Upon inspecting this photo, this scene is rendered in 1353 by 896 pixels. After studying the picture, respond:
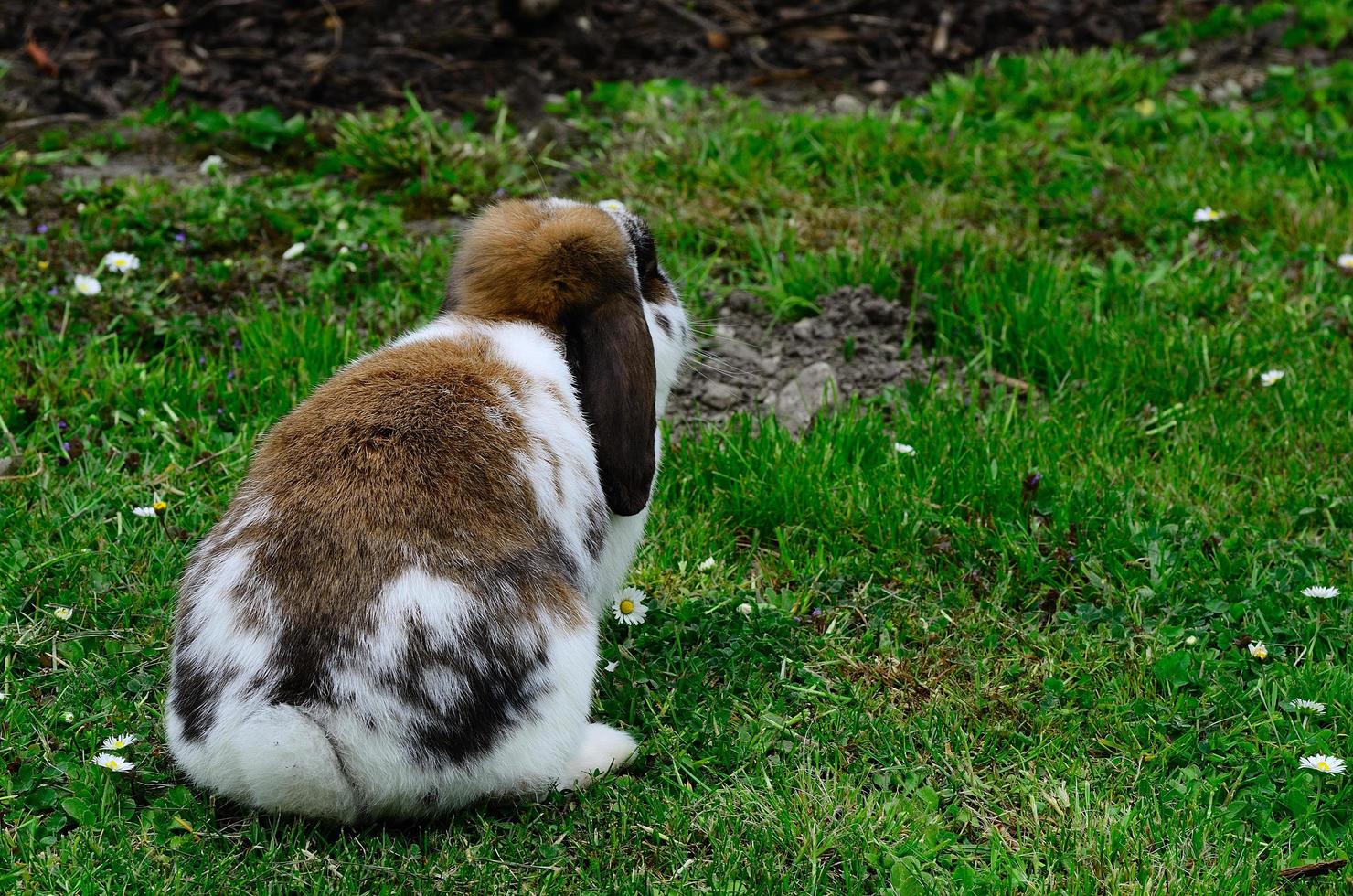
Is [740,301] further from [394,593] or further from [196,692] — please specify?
[196,692]

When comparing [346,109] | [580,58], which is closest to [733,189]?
[580,58]

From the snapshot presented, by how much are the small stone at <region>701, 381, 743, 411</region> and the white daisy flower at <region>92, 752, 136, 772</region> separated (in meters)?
2.43

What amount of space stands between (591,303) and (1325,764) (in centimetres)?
204

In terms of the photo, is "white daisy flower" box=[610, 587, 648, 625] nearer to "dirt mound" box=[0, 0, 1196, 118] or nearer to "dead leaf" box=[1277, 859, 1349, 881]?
"dead leaf" box=[1277, 859, 1349, 881]

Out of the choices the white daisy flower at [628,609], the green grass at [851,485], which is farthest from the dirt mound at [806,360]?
→ the white daisy flower at [628,609]

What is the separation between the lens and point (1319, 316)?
17.0 feet

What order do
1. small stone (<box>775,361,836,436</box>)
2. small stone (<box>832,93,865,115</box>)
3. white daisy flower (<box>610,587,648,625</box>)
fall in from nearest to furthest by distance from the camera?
white daisy flower (<box>610,587,648,625</box>) < small stone (<box>775,361,836,436</box>) < small stone (<box>832,93,865,115</box>)

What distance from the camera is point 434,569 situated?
111 inches

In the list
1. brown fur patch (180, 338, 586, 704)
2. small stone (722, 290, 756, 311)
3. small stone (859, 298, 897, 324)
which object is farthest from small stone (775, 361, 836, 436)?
brown fur patch (180, 338, 586, 704)

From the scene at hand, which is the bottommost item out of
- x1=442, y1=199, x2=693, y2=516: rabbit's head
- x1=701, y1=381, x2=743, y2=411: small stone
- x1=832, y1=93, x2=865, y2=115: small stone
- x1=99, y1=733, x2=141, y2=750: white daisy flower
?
x1=701, y1=381, x2=743, y2=411: small stone

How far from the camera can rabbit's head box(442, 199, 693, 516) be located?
3.25 metres

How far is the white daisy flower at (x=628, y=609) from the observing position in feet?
12.3

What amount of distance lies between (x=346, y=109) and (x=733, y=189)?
1866 mm

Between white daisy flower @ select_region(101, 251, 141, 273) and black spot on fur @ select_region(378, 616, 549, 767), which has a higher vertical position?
black spot on fur @ select_region(378, 616, 549, 767)
